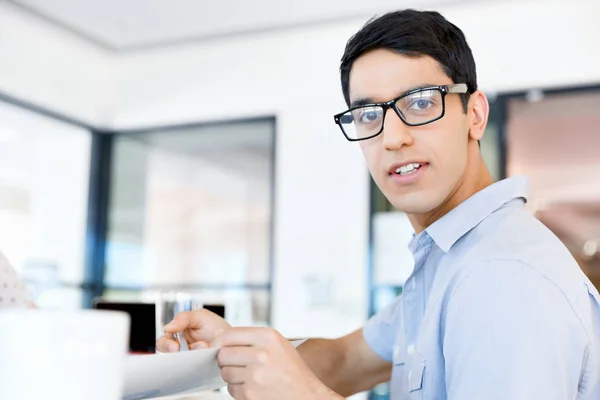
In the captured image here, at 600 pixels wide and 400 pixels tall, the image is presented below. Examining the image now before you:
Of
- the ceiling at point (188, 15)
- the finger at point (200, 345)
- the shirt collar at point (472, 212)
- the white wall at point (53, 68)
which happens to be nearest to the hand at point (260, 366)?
the finger at point (200, 345)

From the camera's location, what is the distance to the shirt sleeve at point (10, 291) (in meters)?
0.66

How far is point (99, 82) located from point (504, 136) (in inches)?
113

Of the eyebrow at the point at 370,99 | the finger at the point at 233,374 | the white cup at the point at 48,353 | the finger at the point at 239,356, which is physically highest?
the eyebrow at the point at 370,99

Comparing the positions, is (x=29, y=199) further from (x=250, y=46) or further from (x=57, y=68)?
(x=250, y=46)

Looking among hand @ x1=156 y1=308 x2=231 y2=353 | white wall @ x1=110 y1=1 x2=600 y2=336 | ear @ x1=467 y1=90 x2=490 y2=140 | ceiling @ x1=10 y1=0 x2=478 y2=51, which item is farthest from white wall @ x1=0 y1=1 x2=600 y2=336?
hand @ x1=156 y1=308 x2=231 y2=353

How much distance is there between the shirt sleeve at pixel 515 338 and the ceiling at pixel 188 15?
11.2ft

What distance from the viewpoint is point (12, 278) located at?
2.25ft

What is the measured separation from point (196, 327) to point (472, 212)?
438 millimetres

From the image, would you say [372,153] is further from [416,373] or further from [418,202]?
[416,373]

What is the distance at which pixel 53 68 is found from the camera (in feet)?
15.3

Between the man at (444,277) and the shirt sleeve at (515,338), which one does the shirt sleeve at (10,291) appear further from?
the shirt sleeve at (515,338)

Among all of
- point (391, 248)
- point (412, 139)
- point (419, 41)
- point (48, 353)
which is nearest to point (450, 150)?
point (412, 139)

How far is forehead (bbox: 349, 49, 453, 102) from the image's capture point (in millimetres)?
1061

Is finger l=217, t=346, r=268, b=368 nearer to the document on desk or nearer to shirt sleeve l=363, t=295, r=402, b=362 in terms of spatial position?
the document on desk
